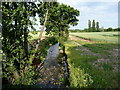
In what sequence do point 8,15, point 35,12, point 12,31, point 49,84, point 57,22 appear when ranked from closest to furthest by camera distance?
point 8,15
point 12,31
point 35,12
point 57,22
point 49,84

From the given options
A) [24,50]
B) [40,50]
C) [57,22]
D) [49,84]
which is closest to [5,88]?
[24,50]

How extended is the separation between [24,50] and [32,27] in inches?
49.1

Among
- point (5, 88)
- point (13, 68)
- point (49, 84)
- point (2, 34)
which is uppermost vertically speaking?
point (2, 34)

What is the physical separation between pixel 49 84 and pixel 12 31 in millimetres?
4645

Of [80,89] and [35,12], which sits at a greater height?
[35,12]

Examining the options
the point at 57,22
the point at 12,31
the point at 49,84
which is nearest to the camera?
the point at 12,31

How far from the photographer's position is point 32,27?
7.13 metres

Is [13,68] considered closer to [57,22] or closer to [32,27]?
[32,27]

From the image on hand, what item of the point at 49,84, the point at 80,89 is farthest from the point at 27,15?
the point at 49,84

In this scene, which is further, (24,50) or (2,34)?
(24,50)

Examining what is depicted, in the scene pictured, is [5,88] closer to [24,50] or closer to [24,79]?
[24,79]

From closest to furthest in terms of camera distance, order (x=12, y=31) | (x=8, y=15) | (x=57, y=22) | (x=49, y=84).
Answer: (x=8, y=15) → (x=12, y=31) → (x=57, y=22) → (x=49, y=84)

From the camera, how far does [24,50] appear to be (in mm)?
7188

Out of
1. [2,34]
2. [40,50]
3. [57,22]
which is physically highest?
[57,22]
